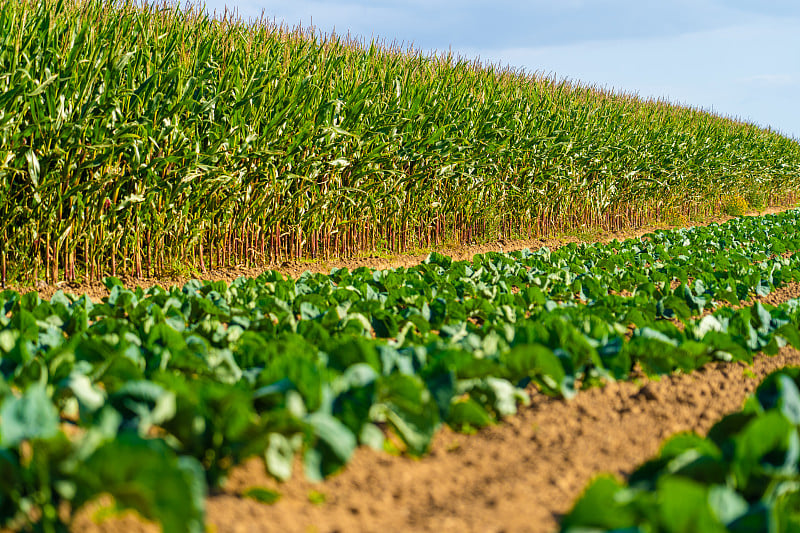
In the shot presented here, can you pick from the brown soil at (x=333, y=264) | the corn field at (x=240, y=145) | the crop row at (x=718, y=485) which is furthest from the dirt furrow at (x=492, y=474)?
the corn field at (x=240, y=145)

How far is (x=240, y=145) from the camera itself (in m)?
6.78

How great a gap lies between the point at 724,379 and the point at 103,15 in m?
6.36

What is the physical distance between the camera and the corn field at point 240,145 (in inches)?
220

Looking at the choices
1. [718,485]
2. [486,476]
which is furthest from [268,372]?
[718,485]

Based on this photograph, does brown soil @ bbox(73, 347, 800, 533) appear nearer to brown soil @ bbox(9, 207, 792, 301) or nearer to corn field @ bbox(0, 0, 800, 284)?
brown soil @ bbox(9, 207, 792, 301)

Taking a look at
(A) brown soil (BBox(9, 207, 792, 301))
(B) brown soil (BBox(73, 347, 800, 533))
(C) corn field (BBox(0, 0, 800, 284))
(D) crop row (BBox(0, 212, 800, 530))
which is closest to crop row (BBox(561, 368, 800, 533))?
(B) brown soil (BBox(73, 347, 800, 533))

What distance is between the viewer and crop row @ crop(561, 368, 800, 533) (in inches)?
55.1

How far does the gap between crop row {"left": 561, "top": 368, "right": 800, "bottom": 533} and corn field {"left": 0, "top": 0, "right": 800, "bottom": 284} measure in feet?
16.9

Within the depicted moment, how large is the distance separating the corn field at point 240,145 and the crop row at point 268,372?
168 cm

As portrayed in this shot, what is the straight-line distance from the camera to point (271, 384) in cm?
211

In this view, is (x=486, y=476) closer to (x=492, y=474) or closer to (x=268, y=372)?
(x=492, y=474)

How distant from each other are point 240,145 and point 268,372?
16.4 ft

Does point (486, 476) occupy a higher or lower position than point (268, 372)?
lower

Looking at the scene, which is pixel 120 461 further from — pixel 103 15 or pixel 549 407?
pixel 103 15
